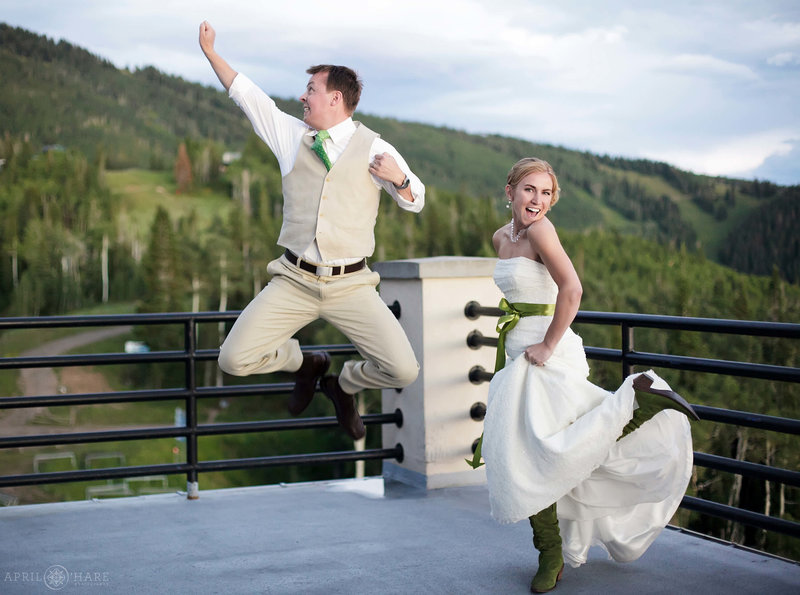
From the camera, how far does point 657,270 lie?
86.9 metres

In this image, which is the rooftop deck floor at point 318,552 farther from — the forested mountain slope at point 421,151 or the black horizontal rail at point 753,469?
the forested mountain slope at point 421,151

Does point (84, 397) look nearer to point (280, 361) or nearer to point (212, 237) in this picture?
point (280, 361)

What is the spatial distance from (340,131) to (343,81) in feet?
0.67

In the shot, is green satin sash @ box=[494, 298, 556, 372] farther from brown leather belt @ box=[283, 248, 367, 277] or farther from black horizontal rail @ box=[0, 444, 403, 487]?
black horizontal rail @ box=[0, 444, 403, 487]

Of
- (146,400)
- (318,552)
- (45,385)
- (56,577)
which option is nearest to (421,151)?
(45,385)

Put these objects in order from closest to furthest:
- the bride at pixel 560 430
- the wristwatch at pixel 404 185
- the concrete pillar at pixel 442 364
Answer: the bride at pixel 560 430 < the wristwatch at pixel 404 185 < the concrete pillar at pixel 442 364

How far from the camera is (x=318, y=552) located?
3.74 metres

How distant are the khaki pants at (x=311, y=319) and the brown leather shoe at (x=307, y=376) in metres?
0.23

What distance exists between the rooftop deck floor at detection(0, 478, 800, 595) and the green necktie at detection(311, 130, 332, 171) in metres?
1.63

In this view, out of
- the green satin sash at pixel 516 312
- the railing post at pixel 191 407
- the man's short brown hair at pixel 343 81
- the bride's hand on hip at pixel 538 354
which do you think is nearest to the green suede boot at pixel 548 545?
the green satin sash at pixel 516 312

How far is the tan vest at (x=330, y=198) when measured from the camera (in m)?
3.66

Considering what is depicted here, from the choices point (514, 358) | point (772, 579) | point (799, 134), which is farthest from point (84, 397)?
point (799, 134)

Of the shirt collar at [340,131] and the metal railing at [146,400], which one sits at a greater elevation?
the shirt collar at [340,131]

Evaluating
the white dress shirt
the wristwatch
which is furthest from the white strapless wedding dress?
the white dress shirt
